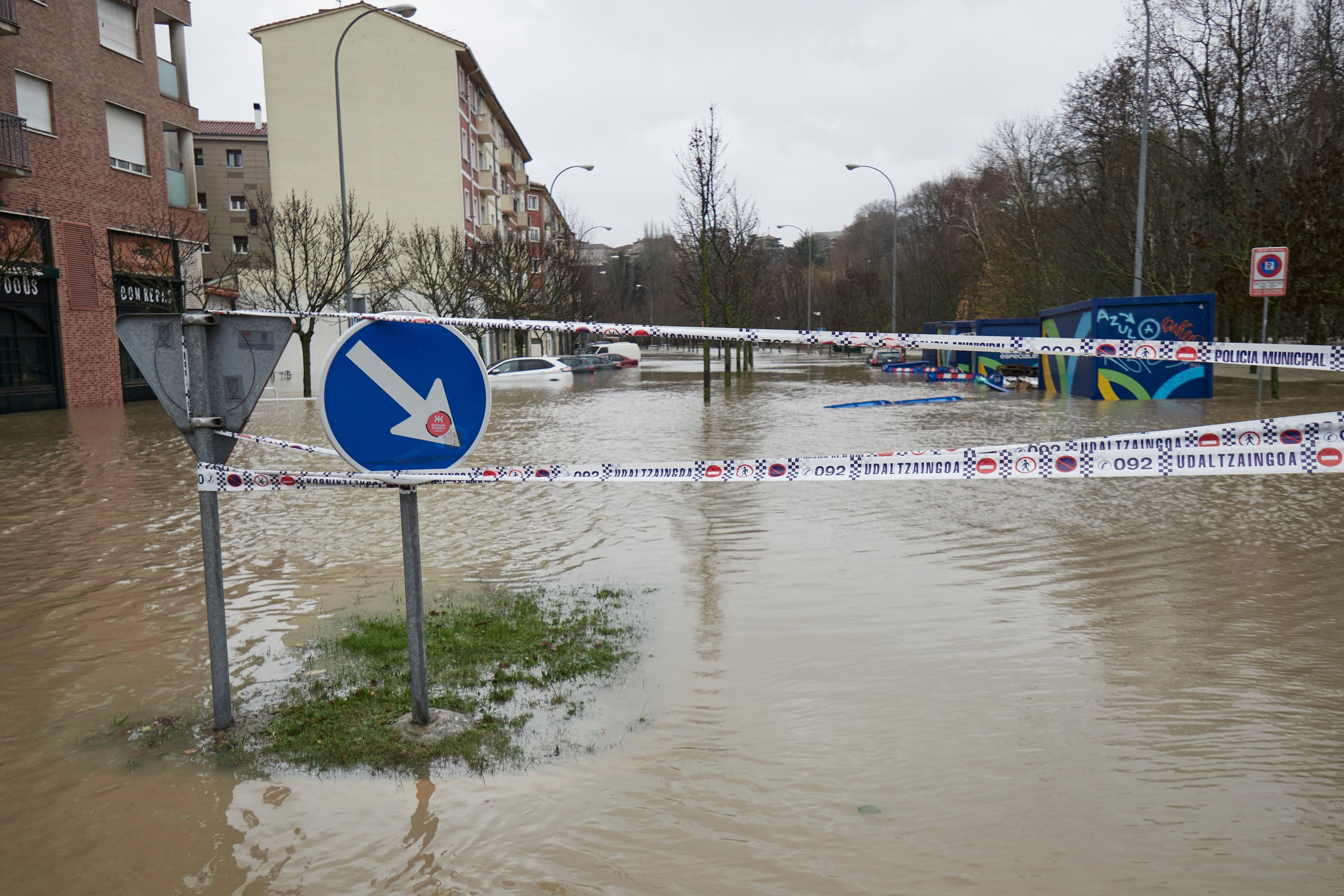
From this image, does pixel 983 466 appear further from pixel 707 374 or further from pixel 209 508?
pixel 707 374

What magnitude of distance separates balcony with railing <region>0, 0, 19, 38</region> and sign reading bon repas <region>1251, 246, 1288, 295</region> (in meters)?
27.3

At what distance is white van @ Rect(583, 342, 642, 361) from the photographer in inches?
2231

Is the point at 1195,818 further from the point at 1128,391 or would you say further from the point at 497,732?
the point at 1128,391

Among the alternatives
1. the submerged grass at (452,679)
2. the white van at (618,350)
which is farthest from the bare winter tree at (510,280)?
the submerged grass at (452,679)

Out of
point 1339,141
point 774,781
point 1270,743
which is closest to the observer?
point 774,781

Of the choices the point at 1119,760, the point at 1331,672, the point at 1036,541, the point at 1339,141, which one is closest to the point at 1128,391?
the point at 1339,141

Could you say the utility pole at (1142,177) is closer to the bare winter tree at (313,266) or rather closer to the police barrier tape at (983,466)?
the bare winter tree at (313,266)

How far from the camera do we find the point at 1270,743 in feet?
12.5

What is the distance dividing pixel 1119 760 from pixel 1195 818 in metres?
0.45

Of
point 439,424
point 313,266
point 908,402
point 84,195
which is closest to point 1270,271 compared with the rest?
point 908,402

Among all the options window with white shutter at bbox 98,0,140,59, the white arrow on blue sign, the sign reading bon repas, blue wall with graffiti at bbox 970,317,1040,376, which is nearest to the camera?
the white arrow on blue sign

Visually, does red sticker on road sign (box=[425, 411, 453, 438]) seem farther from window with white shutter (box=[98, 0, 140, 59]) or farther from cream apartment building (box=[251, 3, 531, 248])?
cream apartment building (box=[251, 3, 531, 248])

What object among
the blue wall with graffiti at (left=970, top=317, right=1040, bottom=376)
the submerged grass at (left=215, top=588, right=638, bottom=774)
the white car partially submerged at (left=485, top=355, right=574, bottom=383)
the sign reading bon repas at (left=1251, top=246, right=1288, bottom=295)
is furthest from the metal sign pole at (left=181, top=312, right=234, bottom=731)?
the white car partially submerged at (left=485, top=355, right=574, bottom=383)

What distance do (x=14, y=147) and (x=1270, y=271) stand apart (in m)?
27.3
